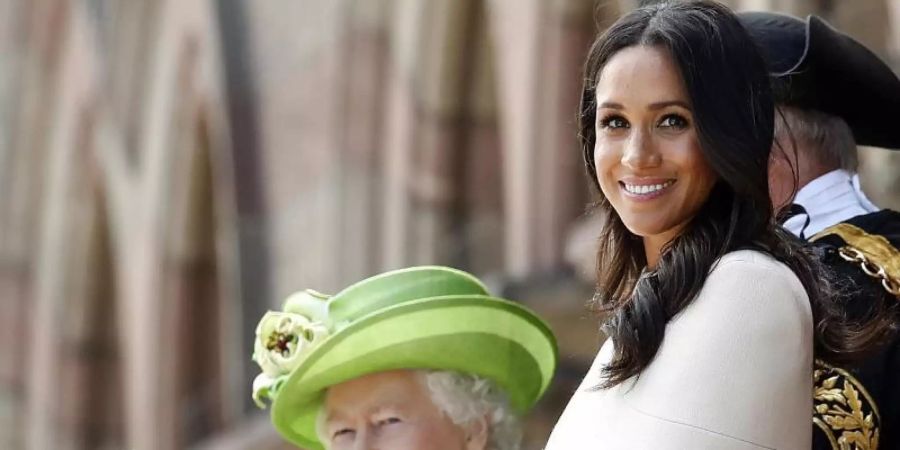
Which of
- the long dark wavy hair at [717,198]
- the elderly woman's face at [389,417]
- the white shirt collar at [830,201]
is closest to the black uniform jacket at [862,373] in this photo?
the white shirt collar at [830,201]

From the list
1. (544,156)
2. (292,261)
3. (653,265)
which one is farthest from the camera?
(292,261)

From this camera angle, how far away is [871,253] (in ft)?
8.25

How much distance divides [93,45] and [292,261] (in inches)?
118

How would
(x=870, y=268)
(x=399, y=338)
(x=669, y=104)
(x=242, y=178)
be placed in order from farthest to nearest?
(x=242, y=178)
(x=399, y=338)
(x=870, y=268)
(x=669, y=104)

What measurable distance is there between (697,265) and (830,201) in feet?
2.55

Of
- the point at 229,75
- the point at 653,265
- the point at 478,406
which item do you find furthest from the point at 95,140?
the point at 653,265

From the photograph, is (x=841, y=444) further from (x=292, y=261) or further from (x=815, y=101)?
(x=292, y=261)

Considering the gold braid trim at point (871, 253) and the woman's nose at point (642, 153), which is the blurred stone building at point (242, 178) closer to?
the gold braid trim at point (871, 253)

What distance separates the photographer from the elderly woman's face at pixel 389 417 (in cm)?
272

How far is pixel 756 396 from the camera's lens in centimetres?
193

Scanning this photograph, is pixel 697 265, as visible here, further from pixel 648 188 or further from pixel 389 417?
pixel 389 417

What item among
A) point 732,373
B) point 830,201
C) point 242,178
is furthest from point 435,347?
point 242,178

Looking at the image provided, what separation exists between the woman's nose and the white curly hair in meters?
0.77

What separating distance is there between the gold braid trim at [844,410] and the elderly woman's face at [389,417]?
615 mm
